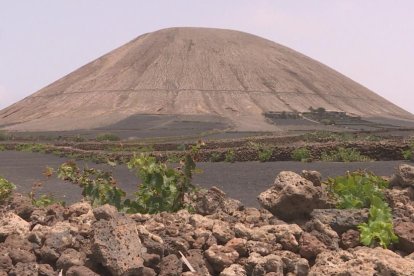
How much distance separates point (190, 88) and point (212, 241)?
293ft

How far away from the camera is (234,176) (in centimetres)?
1764

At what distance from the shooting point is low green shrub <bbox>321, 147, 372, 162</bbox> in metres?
20.9

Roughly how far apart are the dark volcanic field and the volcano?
48.2 metres

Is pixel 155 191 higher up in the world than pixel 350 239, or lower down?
higher up

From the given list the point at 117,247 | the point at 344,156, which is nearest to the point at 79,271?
the point at 117,247

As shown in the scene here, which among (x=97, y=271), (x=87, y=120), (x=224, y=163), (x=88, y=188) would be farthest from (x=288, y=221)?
(x=87, y=120)

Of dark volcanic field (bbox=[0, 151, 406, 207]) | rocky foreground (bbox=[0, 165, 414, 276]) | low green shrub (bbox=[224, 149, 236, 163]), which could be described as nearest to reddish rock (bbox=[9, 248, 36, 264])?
rocky foreground (bbox=[0, 165, 414, 276])

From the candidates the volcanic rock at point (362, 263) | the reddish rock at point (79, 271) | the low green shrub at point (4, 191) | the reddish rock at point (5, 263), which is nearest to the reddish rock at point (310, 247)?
the volcanic rock at point (362, 263)

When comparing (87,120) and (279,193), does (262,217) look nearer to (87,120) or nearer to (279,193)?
(279,193)

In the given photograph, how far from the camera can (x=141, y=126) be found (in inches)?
2653

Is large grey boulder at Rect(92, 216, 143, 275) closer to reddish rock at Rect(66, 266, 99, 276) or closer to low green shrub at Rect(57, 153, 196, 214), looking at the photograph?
reddish rock at Rect(66, 266, 99, 276)

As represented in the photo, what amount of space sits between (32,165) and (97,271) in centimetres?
2239

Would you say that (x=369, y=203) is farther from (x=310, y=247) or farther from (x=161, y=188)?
A: (x=161, y=188)

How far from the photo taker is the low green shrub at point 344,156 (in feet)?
68.5
